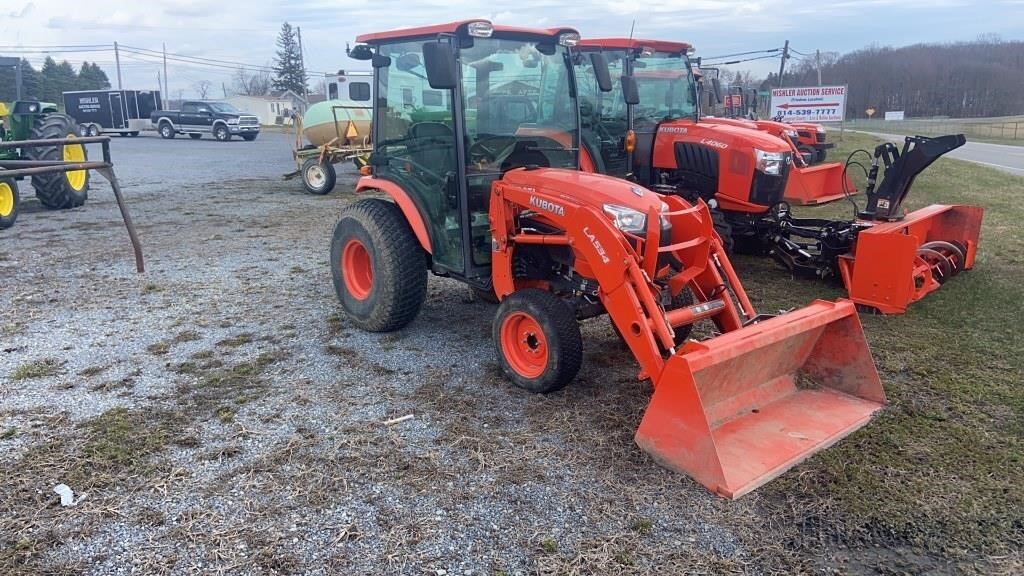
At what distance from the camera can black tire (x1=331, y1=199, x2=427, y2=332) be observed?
5234mm

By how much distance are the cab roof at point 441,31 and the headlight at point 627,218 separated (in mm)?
1445

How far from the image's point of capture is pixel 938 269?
6.59 meters

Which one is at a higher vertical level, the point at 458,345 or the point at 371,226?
the point at 371,226

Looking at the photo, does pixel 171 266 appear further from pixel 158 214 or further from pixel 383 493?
pixel 383 493

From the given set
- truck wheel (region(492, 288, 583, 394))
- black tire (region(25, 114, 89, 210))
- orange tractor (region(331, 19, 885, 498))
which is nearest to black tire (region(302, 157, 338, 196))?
black tire (region(25, 114, 89, 210))

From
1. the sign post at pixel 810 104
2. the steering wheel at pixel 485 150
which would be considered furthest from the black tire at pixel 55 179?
the sign post at pixel 810 104

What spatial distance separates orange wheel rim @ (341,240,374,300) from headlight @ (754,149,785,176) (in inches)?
165

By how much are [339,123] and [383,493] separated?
13107mm

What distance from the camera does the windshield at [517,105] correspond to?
185 inches

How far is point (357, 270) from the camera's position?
5.87 meters

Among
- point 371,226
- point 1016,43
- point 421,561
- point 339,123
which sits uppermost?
point 1016,43

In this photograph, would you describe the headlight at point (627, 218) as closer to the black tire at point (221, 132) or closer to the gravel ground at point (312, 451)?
the gravel ground at point (312, 451)

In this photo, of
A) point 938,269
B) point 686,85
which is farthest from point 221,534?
point 686,85

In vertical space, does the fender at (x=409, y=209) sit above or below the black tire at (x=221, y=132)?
below
